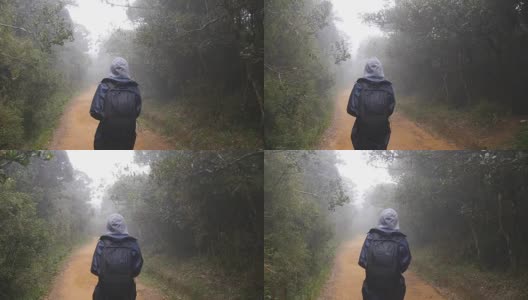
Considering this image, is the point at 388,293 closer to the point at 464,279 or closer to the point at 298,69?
the point at 464,279

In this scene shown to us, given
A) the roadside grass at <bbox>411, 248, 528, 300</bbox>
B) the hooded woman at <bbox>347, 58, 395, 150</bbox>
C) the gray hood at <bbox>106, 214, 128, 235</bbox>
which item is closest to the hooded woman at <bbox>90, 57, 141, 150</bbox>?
the gray hood at <bbox>106, 214, 128, 235</bbox>

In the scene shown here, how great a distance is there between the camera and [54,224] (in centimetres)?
474

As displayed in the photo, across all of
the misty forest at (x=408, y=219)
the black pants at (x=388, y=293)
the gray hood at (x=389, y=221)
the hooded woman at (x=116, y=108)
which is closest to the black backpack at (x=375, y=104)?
the misty forest at (x=408, y=219)

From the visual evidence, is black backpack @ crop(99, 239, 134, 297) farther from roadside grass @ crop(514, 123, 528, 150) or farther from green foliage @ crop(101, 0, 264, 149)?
roadside grass @ crop(514, 123, 528, 150)

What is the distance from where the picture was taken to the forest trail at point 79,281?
4574 millimetres

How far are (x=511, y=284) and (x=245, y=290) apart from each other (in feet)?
10.9

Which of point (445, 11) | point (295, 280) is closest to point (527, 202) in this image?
point (445, 11)

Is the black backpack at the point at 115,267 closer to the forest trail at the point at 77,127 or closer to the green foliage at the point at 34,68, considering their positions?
the forest trail at the point at 77,127

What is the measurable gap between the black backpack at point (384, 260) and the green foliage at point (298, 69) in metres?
1.50

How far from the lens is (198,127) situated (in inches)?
191

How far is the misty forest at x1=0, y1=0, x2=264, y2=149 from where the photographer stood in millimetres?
4113

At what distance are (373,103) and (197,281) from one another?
330cm

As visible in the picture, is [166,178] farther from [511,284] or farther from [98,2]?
[511,284]

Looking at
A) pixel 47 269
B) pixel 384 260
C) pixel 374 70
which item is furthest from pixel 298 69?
pixel 47 269
